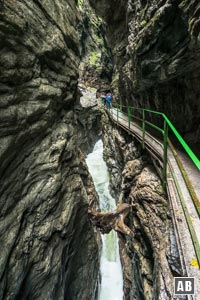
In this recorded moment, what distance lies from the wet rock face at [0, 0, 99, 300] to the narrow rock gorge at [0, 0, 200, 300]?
0.03 m

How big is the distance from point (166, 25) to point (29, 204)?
684 centimetres

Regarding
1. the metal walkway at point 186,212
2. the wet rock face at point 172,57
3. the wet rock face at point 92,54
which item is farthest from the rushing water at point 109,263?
the wet rock face at point 92,54

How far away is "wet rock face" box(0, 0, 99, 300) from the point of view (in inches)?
183

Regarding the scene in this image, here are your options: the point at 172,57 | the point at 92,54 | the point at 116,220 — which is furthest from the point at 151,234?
the point at 92,54

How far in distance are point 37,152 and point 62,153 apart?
134cm

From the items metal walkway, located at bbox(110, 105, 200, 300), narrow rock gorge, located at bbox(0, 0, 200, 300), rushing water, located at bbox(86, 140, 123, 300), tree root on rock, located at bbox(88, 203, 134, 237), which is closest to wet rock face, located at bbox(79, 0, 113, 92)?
rushing water, located at bbox(86, 140, 123, 300)

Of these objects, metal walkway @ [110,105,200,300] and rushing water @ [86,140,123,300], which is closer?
metal walkway @ [110,105,200,300]

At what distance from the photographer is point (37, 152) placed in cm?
602

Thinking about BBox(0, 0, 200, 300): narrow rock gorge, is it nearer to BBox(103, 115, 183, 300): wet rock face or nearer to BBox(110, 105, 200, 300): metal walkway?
BBox(103, 115, 183, 300): wet rock face

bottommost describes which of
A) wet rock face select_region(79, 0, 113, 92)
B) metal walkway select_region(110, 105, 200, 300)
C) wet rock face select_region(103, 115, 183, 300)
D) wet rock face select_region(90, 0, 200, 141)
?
wet rock face select_region(103, 115, 183, 300)

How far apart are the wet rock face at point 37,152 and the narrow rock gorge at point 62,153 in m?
0.03

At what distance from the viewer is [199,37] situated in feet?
15.2

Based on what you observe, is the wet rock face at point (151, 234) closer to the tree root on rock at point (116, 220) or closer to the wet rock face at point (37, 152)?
the tree root on rock at point (116, 220)

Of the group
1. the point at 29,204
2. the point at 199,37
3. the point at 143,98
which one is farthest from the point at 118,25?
the point at 29,204
